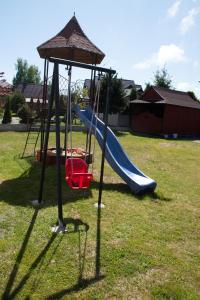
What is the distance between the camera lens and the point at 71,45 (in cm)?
1047

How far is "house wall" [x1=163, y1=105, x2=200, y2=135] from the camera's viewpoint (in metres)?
23.8

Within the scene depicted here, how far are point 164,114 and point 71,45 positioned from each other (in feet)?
47.1

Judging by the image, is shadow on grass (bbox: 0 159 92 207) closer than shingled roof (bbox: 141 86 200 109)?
Yes

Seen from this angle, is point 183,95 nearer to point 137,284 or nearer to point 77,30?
point 77,30

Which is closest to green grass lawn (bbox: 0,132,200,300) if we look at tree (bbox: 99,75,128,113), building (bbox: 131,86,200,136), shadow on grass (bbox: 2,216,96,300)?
shadow on grass (bbox: 2,216,96,300)

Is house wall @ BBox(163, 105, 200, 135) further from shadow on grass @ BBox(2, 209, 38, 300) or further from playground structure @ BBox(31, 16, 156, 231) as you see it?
shadow on grass @ BBox(2, 209, 38, 300)

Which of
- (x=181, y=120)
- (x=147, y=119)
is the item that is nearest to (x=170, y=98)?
(x=181, y=120)

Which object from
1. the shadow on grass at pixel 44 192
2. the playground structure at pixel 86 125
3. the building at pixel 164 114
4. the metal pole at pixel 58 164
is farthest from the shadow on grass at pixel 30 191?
the building at pixel 164 114

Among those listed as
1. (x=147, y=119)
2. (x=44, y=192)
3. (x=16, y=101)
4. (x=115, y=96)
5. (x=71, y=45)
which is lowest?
(x=44, y=192)

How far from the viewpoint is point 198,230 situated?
580cm

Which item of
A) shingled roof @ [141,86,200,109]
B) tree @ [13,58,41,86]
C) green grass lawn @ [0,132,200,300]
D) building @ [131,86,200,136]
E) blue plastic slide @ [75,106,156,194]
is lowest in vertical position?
green grass lawn @ [0,132,200,300]

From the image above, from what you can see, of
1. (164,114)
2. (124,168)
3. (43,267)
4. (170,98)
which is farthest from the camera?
(170,98)

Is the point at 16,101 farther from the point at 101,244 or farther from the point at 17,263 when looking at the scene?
the point at 17,263

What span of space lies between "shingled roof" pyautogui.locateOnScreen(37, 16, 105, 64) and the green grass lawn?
483 cm
